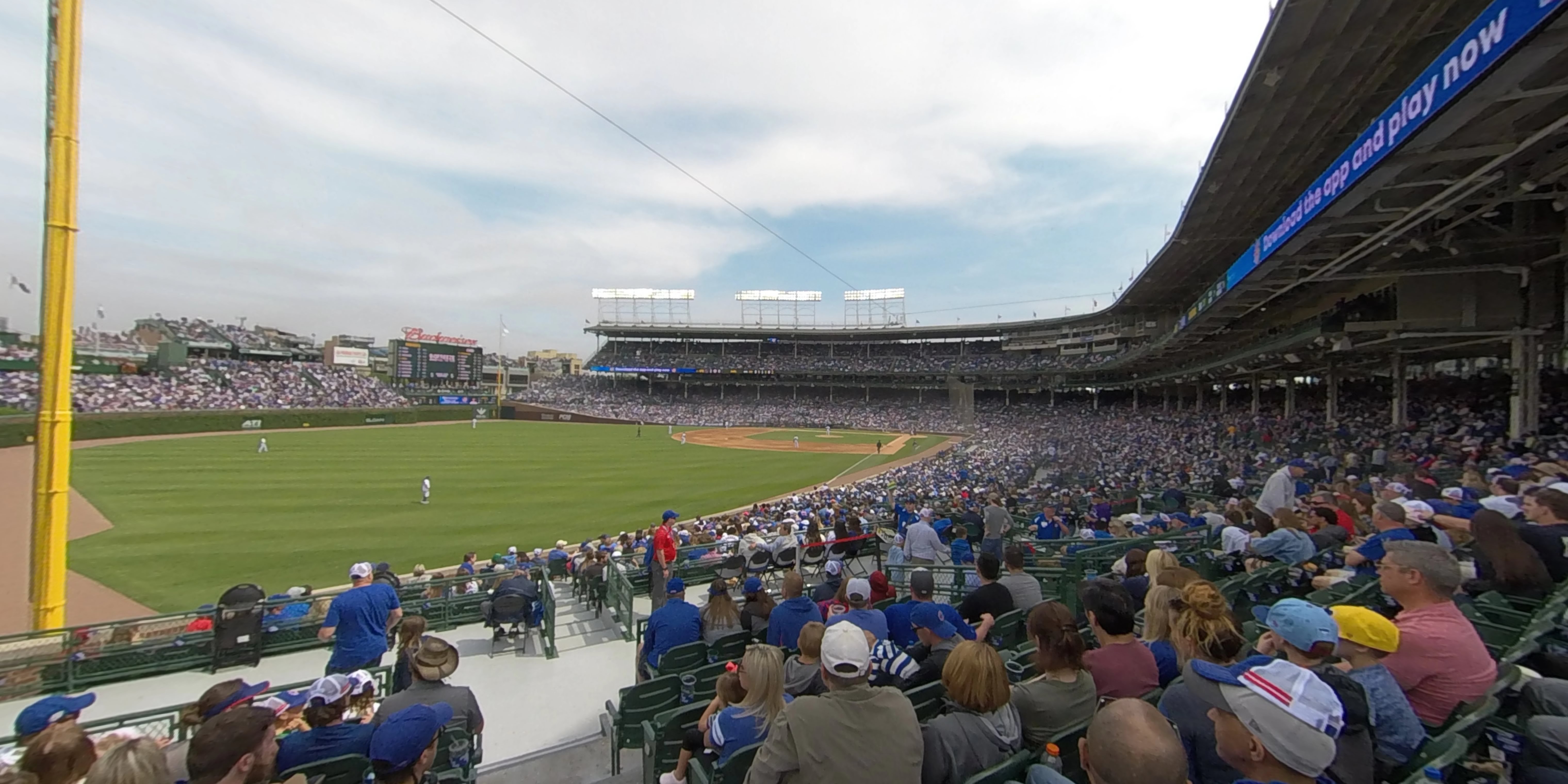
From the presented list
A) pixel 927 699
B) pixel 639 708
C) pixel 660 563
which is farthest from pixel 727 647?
pixel 660 563

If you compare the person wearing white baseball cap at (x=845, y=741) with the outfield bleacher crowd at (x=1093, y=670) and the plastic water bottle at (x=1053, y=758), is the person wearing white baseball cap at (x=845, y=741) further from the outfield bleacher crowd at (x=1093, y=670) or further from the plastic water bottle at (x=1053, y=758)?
the plastic water bottle at (x=1053, y=758)

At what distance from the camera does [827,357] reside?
83438 mm

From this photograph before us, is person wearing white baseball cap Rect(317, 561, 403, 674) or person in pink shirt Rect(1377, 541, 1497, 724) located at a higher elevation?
person in pink shirt Rect(1377, 541, 1497, 724)

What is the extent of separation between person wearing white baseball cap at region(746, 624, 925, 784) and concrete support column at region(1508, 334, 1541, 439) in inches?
738

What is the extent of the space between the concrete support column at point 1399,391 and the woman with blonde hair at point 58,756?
A: 27435 millimetres

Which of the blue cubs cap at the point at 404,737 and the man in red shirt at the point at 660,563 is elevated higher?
the blue cubs cap at the point at 404,737

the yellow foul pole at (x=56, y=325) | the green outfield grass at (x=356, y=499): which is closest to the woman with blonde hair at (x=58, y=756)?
the yellow foul pole at (x=56, y=325)

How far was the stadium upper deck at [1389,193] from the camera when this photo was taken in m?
7.30

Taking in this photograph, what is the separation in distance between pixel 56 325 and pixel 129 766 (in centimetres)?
924

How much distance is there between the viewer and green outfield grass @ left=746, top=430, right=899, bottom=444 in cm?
5247

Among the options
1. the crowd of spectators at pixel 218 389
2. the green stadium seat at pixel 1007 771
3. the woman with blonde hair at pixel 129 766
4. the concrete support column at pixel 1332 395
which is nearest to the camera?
the woman with blonde hair at pixel 129 766

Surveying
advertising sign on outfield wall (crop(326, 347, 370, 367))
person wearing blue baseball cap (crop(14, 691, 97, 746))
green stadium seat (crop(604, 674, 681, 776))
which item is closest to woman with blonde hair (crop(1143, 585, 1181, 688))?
green stadium seat (crop(604, 674, 681, 776))

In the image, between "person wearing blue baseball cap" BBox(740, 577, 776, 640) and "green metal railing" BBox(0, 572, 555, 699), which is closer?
"person wearing blue baseball cap" BBox(740, 577, 776, 640)

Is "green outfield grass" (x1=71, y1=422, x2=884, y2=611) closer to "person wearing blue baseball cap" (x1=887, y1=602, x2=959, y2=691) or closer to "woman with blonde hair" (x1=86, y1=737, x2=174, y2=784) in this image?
"woman with blonde hair" (x1=86, y1=737, x2=174, y2=784)
